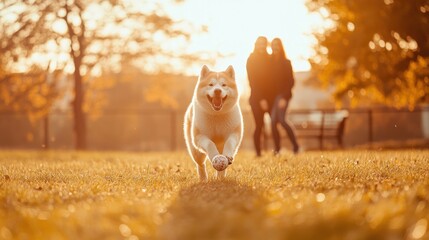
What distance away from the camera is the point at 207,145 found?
6934 mm

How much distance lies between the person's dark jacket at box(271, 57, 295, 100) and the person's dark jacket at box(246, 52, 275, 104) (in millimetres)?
110

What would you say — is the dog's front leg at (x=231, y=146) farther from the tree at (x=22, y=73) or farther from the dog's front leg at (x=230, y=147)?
the tree at (x=22, y=73)

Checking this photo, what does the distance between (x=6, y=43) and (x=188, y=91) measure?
86.0ft

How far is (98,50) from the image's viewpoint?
70.7 ft

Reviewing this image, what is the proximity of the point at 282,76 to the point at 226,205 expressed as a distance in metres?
6.96

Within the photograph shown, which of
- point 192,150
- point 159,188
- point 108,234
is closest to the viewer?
point 108,234

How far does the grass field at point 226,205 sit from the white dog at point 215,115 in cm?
41

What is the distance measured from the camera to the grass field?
3713 mm

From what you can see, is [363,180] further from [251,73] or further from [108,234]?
[251,73]

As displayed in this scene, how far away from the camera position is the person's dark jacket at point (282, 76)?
11727mm

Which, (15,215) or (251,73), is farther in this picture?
(251,73)

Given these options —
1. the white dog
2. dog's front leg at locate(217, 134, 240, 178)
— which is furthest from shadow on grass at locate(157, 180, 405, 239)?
the white dog

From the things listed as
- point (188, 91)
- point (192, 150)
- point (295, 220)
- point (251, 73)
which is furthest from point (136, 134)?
point (295, 220)

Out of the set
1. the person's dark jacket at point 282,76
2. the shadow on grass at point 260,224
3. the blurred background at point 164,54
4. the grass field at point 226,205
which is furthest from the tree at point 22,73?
the shadow on grass at point 260,224
